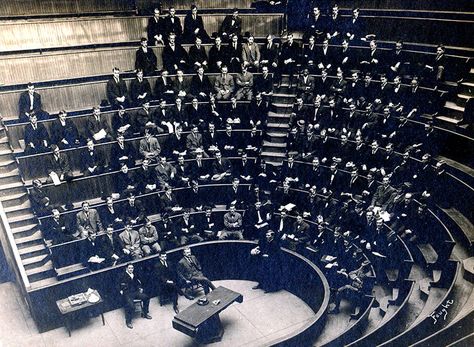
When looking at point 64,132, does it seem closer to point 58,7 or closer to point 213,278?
point 58,7

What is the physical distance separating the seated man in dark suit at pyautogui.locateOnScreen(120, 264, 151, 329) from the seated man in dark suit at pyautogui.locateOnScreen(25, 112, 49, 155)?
343 cm

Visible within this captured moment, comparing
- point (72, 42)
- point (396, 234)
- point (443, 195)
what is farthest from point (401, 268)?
point (72, 42)

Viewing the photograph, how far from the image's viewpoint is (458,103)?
10.2 metres

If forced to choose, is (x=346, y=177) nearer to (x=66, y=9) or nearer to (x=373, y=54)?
(x=373, y=54)

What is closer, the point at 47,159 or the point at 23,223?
the point at 23,223

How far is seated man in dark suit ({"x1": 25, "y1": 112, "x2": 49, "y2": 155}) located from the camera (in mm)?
10199

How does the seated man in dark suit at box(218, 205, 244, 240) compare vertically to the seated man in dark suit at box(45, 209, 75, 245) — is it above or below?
below

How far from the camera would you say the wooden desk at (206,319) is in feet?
26.8

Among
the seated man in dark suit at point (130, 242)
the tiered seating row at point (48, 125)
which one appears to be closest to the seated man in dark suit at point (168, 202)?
the seated man in dark suit at point (130, 242)

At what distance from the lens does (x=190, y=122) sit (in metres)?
11.7

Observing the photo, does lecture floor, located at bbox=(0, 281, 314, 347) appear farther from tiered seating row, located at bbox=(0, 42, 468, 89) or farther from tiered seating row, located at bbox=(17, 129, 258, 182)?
tiered seating row, located at bbox=(0, 42, 468, 89)

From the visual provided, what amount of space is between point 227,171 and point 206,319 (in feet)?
13.4

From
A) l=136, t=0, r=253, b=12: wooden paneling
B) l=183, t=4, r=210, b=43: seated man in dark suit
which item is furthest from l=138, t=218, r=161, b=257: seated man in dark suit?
l=136, t=0, r=253, b=12: wooden paneling

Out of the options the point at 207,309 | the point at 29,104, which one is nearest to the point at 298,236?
the point at 207,309
